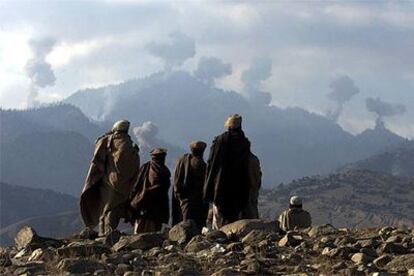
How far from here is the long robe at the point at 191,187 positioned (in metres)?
13.9

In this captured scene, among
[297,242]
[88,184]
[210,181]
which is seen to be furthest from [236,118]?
[297,242]

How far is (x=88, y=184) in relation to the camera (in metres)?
12.9

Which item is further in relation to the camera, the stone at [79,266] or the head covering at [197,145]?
the head covering at [197,145]

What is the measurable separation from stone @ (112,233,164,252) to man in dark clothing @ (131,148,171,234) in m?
4.37

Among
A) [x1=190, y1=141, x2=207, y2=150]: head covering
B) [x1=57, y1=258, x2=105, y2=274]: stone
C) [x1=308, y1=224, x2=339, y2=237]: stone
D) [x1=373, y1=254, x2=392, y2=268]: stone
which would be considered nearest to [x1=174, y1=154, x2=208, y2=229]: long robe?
[x1=190, y1=141, x2=207, y2=150]: head covering

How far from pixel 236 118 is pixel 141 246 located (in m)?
4.10

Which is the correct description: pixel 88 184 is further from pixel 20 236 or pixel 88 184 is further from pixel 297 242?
pixel 297 242

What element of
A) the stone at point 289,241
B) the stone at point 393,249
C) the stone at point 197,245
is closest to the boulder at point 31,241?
the stone at point 197,245

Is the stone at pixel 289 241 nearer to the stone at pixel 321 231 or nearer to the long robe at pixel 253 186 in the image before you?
the stone at pixel 321 231

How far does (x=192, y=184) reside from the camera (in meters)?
14.0

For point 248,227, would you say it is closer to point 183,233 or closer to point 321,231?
point 183,233

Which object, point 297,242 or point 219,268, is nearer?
point 219,268

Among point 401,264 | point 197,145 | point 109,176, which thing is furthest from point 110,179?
point 401,264

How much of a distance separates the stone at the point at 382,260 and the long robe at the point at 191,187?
680 cm
